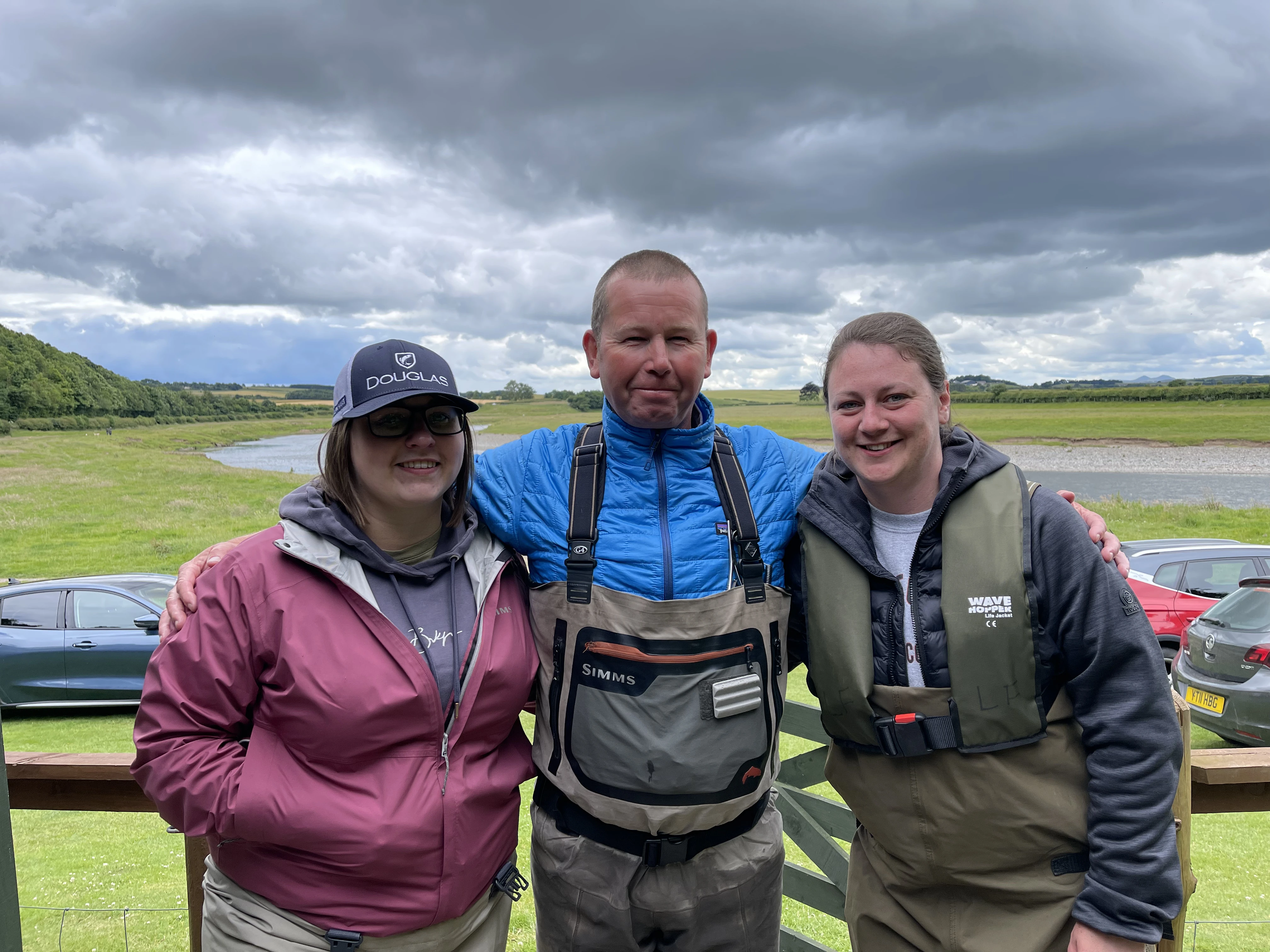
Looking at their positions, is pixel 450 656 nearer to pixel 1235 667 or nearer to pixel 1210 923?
pixel 1210 923

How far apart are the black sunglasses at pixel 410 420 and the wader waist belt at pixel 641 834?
1048mm

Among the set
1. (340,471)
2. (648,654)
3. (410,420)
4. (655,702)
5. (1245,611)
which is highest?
(410,420)

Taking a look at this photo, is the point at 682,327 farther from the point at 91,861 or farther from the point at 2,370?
the point at 2,370

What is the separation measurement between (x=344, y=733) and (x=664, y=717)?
0.79 meters

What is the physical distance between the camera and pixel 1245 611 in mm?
8180

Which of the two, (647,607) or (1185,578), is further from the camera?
(1185,578)

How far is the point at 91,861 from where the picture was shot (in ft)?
18.8

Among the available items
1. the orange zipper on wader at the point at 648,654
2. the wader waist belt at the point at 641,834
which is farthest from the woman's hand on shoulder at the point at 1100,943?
the orange zipper on wader at the point at 648,654

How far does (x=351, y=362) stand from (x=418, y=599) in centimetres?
68

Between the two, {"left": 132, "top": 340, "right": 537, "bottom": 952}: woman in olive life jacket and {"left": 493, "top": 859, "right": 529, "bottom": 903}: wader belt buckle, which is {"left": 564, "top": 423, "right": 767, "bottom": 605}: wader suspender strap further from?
{"left": 493, "top": 859, "right": 529, "bottom": 903}: wader belt buckle

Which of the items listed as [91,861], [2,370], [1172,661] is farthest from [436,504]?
[2,370]

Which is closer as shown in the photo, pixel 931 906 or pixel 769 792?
pixel 931 906

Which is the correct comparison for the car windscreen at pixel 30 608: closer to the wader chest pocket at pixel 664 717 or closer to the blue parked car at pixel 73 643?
the blue parked car at pixel 73 643

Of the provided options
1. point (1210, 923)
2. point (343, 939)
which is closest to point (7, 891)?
point (343, 939)
